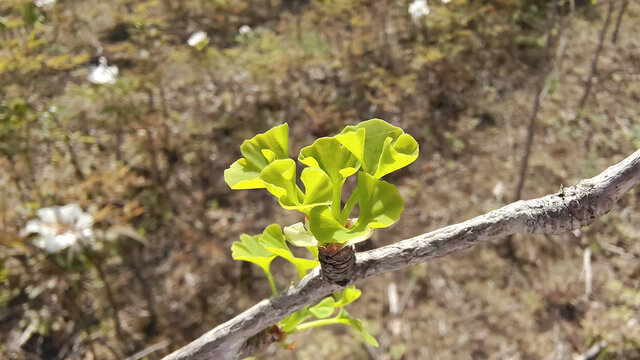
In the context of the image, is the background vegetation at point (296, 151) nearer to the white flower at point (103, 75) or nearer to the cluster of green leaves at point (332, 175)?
the white flower at point (103, 75)

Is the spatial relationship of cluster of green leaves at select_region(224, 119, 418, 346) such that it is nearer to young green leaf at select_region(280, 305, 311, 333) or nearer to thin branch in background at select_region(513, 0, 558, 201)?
young green leaf at select_region(280, 305, 311, 333)

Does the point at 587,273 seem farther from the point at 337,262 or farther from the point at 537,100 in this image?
the point at 337,262

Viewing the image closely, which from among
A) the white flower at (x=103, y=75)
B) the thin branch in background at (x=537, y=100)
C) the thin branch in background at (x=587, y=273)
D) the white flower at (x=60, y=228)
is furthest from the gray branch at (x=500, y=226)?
the white flower at (x=103, y=75)

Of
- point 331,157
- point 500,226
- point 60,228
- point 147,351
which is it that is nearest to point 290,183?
point 331,157

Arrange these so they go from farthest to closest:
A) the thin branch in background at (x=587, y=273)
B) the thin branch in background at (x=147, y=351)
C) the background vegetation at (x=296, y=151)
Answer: the thin branch in background at (x=587, y=273) → the background vegetation at (x=296, y=151) → the thin branch in background at (x=147, y=351)

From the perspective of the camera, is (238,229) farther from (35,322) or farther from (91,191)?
(35,322)

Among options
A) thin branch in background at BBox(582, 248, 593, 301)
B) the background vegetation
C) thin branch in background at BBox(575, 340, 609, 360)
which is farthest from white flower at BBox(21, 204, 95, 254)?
thin branch in background at BBox(582, 248, 593, 301)

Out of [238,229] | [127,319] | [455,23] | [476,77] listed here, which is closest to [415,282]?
[238,229]
